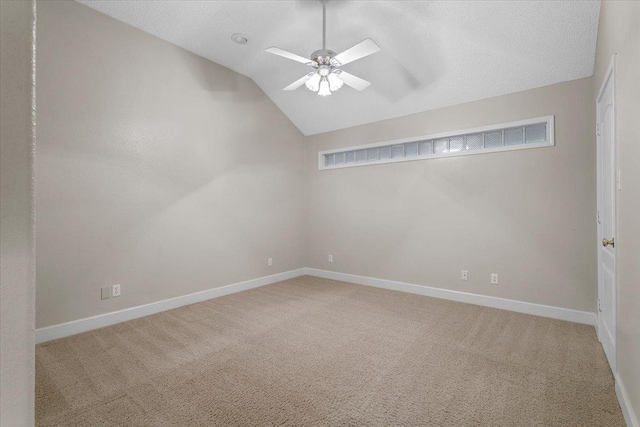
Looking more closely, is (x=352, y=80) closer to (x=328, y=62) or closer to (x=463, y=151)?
(x=328, y=62)

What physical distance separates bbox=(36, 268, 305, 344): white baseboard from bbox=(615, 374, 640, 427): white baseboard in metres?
3.88

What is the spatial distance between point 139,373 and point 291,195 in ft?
11.3

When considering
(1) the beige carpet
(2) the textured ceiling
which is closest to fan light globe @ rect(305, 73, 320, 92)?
(2) the textured ceiling

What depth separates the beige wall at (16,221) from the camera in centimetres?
45

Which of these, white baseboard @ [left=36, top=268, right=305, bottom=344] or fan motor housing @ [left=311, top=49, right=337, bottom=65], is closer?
fan motor housing @ [left=311, top=49, right=337, bottom=65]

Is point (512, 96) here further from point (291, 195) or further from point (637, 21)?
Answer: point (291, 195)

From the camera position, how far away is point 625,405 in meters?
1.67

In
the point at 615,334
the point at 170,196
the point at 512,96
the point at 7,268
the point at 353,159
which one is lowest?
the point at 615,334

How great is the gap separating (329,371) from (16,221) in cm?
214

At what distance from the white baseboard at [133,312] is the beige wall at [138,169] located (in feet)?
0.21

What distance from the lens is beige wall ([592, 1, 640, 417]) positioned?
149cm

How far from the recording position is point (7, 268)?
0.45 m

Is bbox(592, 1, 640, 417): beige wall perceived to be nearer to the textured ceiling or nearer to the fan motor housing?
the textured ceiling

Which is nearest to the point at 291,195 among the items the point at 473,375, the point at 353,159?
the point at 353,159
